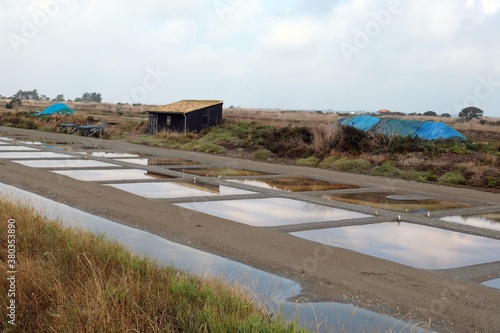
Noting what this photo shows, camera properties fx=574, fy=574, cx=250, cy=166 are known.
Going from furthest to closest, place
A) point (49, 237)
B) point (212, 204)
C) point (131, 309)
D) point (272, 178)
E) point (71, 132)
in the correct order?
point (71, 132), point (272, 178), point (212, 204), point (49, 237), point (131, 309)

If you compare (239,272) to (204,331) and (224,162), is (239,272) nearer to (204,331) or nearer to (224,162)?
(204,331)

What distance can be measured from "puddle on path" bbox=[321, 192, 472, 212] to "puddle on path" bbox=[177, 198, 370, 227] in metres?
1.51

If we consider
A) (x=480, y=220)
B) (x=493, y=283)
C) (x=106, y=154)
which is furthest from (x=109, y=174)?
(x=493, y=283)

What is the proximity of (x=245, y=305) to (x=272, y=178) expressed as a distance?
53.0ft

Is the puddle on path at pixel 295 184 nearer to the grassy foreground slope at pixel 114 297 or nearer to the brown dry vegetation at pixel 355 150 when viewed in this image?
the brown dry vegetation at pixel 355 150

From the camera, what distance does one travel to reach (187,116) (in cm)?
4159

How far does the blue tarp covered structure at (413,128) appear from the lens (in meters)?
31.4

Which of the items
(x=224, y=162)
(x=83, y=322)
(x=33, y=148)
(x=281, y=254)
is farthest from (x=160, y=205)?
(x=33, y=148)

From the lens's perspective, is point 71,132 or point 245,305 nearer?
point 245,305

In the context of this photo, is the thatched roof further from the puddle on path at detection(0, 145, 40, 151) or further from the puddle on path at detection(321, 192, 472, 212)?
the puddle on path at detection(321, 192, 472, 212)

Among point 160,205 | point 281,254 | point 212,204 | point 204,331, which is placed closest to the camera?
point 204,331

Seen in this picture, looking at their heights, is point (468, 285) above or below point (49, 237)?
below

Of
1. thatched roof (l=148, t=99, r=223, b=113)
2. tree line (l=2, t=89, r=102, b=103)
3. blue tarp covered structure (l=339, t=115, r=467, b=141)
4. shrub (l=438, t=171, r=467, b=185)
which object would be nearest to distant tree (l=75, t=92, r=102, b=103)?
tree line (l=2, t=89, r=102, b=103)

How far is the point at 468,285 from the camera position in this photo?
8.41 m
